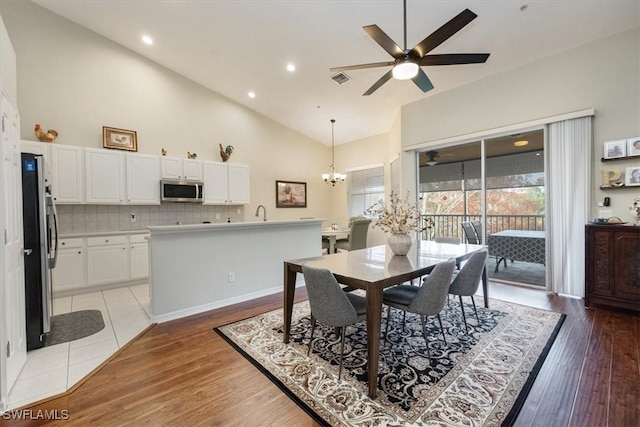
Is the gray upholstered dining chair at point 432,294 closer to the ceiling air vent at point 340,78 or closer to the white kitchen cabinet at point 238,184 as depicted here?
the ceiling air vent at point 340,78

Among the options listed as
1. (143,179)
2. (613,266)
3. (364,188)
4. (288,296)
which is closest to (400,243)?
(288,296)

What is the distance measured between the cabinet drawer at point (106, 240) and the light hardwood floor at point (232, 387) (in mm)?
2417

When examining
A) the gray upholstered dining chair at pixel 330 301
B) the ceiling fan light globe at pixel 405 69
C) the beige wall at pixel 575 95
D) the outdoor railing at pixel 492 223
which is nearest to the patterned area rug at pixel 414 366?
the gray upholstered dining chair at pixel 330 301

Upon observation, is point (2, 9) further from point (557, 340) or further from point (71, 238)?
point (557, 340)

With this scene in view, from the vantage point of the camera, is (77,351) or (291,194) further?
(291,194)

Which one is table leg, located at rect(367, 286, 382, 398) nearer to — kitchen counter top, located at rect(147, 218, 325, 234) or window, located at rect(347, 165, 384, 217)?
kitchen counter top, located at rect(147, 218, 325, 234)

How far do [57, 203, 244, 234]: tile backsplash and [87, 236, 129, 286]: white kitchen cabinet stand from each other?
44 cm

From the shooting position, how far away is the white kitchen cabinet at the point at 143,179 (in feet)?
15.7

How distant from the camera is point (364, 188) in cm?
732

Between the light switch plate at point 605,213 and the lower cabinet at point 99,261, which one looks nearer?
the light switch plate at point 605,213

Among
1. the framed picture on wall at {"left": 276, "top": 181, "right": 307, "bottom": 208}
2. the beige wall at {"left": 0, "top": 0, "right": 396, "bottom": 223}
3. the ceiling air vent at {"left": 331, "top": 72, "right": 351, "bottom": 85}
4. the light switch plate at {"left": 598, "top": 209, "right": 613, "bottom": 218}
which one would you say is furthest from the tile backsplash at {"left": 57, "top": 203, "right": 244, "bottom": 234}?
the light switch plate at {"left": 598, "top": 209, "right": 613, "bottom": 218}

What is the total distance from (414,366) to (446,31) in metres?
2.63

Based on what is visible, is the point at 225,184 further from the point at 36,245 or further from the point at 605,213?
the point at 605,213

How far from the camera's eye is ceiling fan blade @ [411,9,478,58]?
2079 millimetres
